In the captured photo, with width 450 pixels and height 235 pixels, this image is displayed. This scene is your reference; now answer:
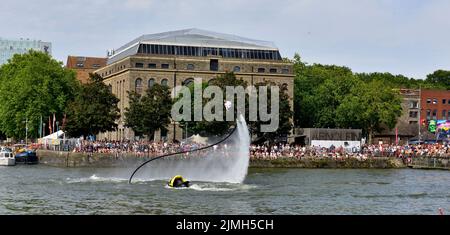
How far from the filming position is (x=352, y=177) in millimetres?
78625

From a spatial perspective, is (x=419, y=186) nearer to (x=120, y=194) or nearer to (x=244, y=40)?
(x=120, y=194)

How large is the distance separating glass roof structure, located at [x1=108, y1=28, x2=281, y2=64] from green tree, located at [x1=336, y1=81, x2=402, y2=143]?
55.7 feet

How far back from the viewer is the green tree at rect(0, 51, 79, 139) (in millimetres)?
130750

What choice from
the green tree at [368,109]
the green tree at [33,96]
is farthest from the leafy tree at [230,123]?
the green tree at [33,96]

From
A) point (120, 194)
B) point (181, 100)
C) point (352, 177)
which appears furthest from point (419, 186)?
point (181, 100)

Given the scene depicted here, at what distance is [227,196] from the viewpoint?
5391 cm

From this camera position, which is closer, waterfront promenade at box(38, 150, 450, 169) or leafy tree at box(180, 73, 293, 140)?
waterfront promenade at box(38, 150, 450, 169)

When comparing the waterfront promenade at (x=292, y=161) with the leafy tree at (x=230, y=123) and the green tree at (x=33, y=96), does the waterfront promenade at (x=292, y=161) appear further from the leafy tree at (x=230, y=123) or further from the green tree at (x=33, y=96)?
the green tree at (x=33, y=96)

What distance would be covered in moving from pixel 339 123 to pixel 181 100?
113 ft

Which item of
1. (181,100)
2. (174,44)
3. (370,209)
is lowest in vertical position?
(370,209)

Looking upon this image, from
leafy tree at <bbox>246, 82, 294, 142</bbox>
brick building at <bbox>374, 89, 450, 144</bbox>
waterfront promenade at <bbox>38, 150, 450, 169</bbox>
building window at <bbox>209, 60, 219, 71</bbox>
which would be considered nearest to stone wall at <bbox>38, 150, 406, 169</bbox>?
waterfront promenade at <bbox>38, 150, 450, 169</bbox>

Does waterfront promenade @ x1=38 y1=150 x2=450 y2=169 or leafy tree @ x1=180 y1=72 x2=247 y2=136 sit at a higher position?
leafy tree @ x1=180 y1=72 x2=247 y2=136

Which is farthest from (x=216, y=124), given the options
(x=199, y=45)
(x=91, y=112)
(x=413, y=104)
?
(x=413, y=104)

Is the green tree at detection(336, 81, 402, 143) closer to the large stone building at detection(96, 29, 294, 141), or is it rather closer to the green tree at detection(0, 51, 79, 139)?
the large stone building at detection(96, 29, 294, 141)
